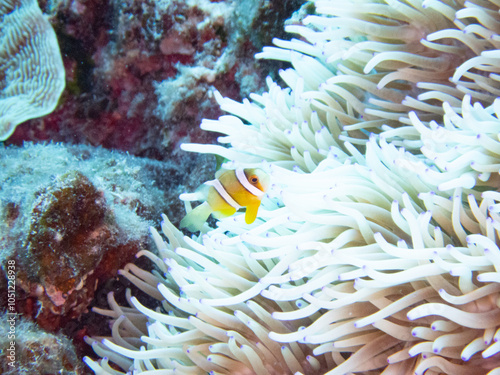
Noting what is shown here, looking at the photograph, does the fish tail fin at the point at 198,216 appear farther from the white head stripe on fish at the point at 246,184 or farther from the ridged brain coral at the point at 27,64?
the ridged brain coral at the point at 27,64

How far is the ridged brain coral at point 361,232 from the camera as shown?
50.3 inches

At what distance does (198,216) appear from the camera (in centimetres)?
163

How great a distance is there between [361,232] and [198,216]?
654mm

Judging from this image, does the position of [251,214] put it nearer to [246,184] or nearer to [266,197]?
[246,184]

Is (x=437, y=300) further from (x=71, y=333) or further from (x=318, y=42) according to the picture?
(x=71, y=333)

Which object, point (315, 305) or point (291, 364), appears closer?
point (315, 305)


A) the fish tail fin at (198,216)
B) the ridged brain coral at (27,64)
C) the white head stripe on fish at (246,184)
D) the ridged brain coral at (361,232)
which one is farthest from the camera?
the ridged brain coral at (27,64)

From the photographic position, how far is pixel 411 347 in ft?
4.34

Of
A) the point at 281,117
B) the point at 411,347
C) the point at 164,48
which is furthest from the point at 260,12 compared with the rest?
the point at 411,347

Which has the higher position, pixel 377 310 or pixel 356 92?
pixel 356 92

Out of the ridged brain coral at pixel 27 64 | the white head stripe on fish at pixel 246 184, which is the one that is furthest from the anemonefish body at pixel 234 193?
the ridged brain coral at pixel 27 64

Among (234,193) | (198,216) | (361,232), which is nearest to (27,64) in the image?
(198,216)

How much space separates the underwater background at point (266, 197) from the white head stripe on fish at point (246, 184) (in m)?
0.06

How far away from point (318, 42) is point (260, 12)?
78 cm
